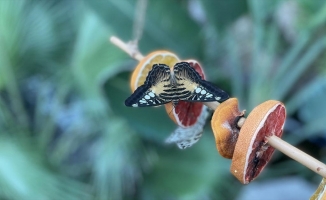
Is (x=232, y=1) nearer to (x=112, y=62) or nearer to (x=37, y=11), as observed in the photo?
(x=112, y=62)

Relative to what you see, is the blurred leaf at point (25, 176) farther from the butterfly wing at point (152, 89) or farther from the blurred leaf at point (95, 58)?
the butterfly wing at point (152, 89)

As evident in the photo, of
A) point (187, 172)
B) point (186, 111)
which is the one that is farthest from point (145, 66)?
point (187, 172)

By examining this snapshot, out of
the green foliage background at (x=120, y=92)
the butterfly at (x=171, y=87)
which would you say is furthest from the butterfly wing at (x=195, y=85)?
the green foliage background at (x=120, y=92)

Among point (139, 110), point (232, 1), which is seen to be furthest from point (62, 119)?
point (232, 1)

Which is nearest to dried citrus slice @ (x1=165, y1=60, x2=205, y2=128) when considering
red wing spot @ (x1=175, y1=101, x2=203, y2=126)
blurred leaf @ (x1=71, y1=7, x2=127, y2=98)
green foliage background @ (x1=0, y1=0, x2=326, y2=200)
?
red wing spot @ (x1=175, y1=101, x2=203, y2=126)

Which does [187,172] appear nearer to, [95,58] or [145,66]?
[95,58]

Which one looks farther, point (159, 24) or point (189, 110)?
point (159, 24)
